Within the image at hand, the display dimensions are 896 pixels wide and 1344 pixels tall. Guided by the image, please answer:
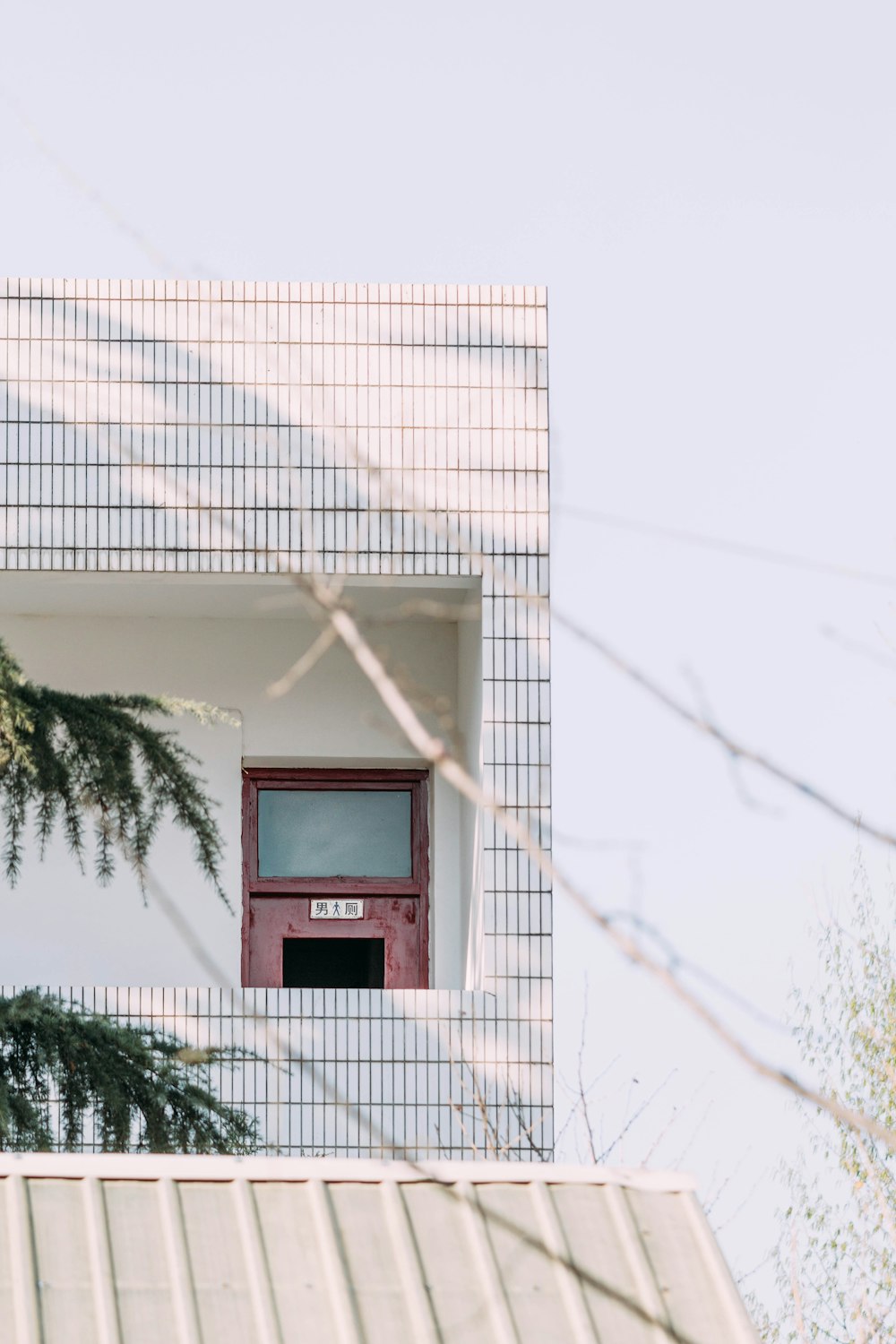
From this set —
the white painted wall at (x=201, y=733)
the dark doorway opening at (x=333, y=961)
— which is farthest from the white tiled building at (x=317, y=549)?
the dark doorway opening at (x=333, y=961)

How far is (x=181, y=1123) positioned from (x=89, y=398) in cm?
392

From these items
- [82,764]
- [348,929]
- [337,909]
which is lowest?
[348,929]

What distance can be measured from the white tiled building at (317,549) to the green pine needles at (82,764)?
149cm

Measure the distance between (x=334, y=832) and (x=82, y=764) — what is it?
4.23m

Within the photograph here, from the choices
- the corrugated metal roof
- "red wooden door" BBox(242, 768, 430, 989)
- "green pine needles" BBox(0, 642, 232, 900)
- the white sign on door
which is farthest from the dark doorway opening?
the corrugated metal roof

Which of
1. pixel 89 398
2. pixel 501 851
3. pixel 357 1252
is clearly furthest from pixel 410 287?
pixel 357 1252

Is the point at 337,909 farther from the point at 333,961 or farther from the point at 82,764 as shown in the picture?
the point at 82,764

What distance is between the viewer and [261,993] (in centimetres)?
855

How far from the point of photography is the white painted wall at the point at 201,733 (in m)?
10.0

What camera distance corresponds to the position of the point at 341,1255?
3562 millimetres

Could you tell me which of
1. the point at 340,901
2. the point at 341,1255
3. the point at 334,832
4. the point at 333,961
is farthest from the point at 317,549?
the point at 341,1255

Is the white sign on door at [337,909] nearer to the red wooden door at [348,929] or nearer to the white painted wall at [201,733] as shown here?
the red wooden door at [348,929]

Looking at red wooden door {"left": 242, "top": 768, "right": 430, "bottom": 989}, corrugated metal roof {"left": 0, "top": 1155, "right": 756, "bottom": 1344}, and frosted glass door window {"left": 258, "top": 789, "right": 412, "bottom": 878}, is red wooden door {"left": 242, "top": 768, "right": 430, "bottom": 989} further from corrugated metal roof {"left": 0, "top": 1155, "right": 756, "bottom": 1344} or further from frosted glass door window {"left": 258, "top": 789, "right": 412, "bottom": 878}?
corrugated metal roof {"left": 0, "top": 1155, "right": 756, "bottom": 1344}

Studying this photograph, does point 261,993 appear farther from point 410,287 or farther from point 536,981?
point 410,287
